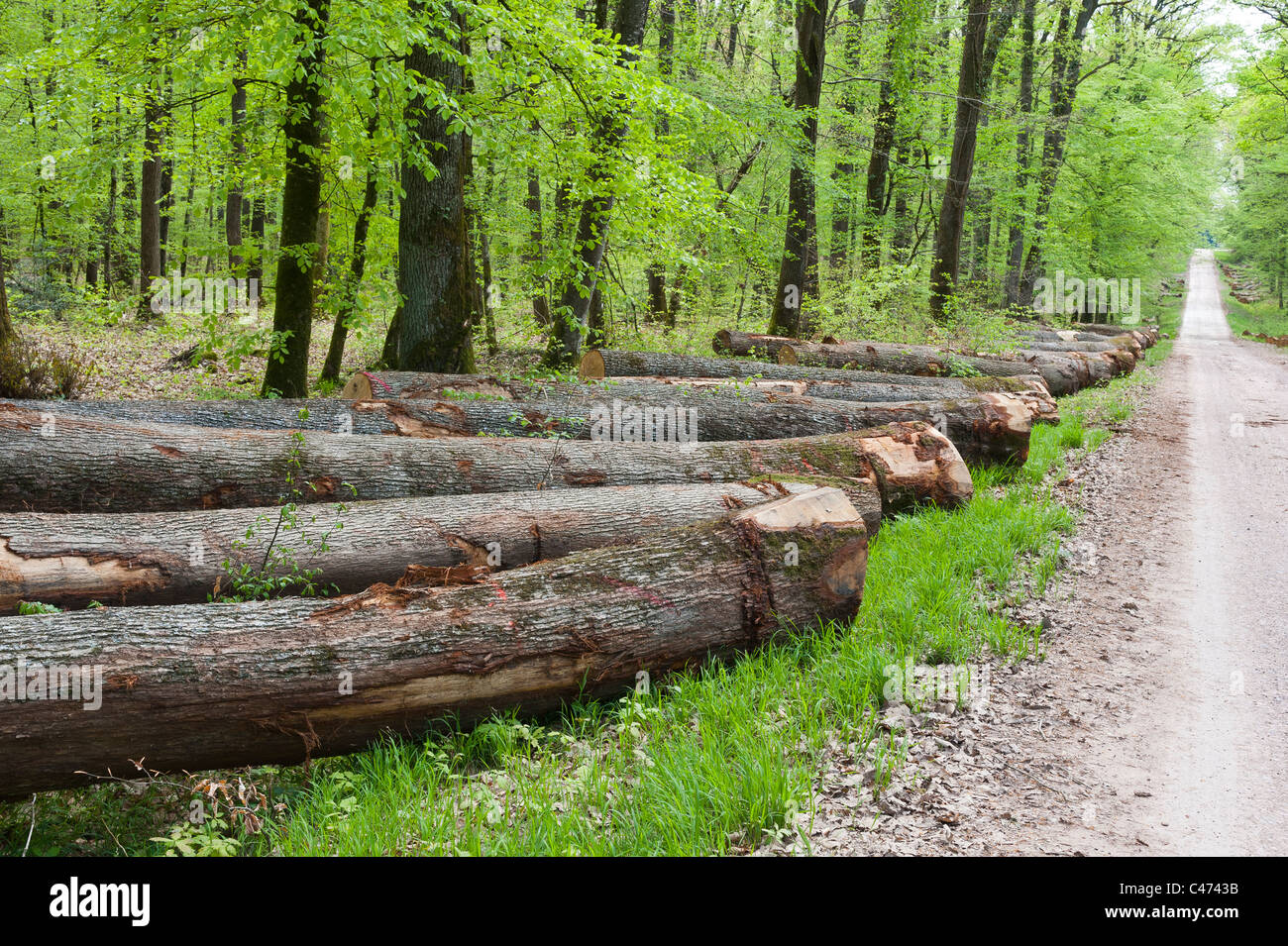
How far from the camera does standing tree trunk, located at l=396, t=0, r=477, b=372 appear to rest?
8.97 meters

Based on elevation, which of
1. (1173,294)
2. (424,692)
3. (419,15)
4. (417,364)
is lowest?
(424,692)

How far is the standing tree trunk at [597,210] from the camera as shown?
908cm

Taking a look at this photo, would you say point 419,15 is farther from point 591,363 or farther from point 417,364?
point 591,363

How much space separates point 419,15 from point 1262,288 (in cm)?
6291

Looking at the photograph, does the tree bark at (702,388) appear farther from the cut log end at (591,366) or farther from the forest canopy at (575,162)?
the cut log end at (591,366)

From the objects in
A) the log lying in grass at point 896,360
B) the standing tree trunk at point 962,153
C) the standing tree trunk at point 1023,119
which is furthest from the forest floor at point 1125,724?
the standing tree trunk at point 1023,119

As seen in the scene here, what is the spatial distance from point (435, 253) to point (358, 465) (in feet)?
14.5

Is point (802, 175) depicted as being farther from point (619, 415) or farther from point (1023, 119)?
point (619, 415)

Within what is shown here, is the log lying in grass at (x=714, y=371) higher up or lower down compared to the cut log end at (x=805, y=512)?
higher up

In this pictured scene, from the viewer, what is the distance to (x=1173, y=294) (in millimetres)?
50312

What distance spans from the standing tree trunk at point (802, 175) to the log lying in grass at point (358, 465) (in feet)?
28.6

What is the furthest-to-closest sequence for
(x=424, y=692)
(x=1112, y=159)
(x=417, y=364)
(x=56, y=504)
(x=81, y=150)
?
(x=1112, y=159)
(x=417, y=364)
(x=81, y=150)
(x=56, y=504)
(x=424, y=692)
